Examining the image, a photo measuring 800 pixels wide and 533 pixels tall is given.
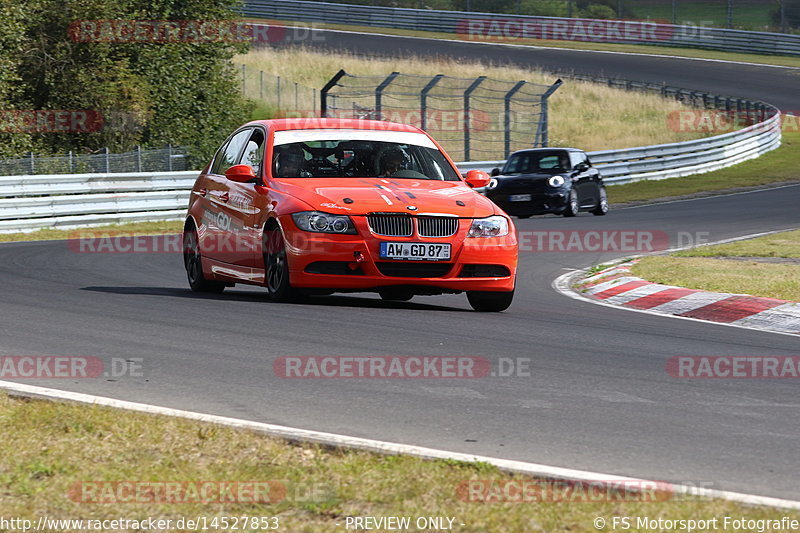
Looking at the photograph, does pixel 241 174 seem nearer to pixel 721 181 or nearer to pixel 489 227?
pixel 489 227

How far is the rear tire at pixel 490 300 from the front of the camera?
10906 millimetres

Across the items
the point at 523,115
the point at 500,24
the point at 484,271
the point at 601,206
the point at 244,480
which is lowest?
the point at 523,115

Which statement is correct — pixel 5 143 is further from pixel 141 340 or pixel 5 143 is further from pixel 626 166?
pixel 141 340

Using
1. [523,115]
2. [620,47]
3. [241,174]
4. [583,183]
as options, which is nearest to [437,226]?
[241,174]

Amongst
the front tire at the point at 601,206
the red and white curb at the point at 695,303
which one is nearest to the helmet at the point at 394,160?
the red and white curb at the point at 695,303

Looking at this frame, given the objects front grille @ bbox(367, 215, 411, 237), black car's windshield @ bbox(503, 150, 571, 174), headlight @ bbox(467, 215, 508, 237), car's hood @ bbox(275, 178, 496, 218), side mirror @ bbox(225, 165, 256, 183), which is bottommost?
black car's windshield @ bbox(503, 150, 571, 174)

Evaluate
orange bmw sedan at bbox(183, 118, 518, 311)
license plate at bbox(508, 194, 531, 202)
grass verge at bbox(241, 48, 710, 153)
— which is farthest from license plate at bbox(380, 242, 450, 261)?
grass verge at bbox(241, 48, 710, 153)

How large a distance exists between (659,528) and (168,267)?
39.5 ft

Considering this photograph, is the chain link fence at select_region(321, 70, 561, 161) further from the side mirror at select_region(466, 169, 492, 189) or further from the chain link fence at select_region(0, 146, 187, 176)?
the side mirror at select_region(466, 169, 492, 189)

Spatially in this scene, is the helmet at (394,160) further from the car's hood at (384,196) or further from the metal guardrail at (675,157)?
the metal guardrail at (675,157)

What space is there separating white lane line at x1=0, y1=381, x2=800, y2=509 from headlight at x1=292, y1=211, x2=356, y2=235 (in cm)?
370

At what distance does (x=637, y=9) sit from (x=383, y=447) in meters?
69.2

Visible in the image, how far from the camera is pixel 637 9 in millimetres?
71750

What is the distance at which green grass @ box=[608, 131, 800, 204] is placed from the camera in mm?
31672
